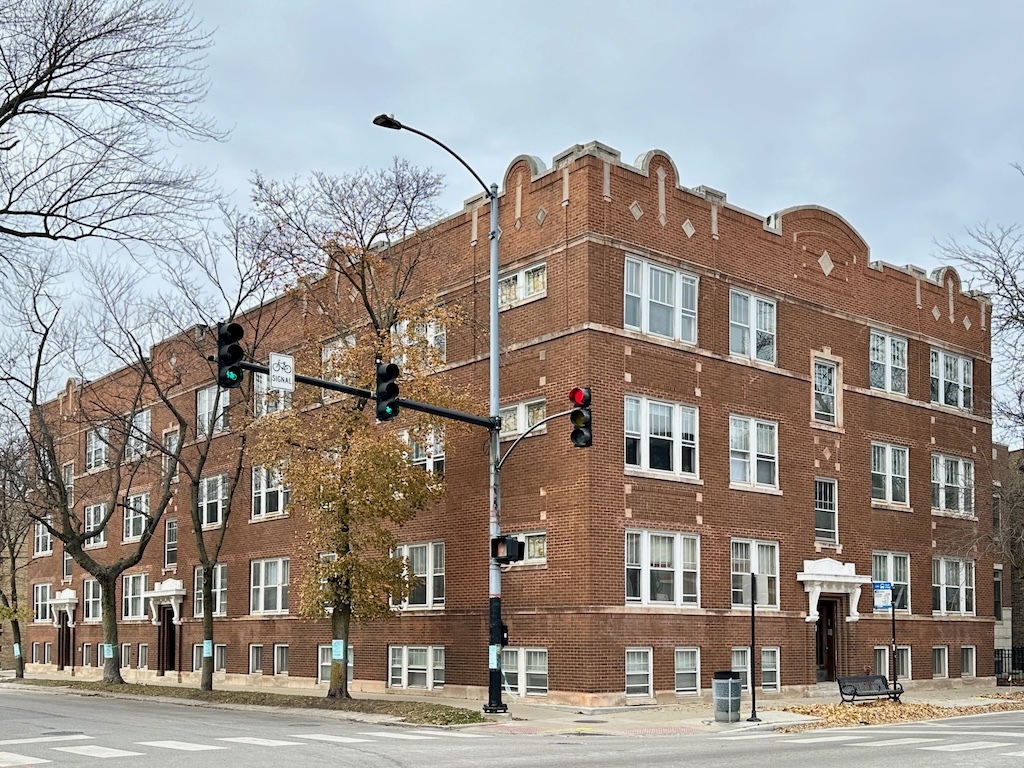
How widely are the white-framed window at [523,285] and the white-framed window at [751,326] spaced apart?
546 centimetres

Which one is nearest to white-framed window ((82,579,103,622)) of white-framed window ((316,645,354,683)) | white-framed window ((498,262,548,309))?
white-framed window ((316,645,354,683))

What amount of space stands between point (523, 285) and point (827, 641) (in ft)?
44.0

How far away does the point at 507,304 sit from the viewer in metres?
31.6

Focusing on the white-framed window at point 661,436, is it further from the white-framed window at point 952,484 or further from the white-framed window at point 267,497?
the white-framed window at point 267,497

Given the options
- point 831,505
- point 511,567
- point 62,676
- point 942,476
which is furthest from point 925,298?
point 62,676

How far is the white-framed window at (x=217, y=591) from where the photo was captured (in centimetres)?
4341

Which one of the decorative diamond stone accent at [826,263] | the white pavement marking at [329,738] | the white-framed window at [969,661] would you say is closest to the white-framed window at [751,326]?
the decorative diamond stone accent at [826,263]

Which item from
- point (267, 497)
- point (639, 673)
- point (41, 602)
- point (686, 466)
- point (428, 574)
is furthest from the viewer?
point (41, 602)

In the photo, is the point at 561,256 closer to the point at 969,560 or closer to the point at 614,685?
the point at 614,685

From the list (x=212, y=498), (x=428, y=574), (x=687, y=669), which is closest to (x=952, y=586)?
(x=687, y=669)

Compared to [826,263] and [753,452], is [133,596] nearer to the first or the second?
[753,452]

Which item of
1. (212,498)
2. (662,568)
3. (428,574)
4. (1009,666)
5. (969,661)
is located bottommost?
A: (1009,666)

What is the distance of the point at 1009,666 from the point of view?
47.1 metres

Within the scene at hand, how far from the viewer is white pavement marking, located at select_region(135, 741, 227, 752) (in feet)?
60.0
